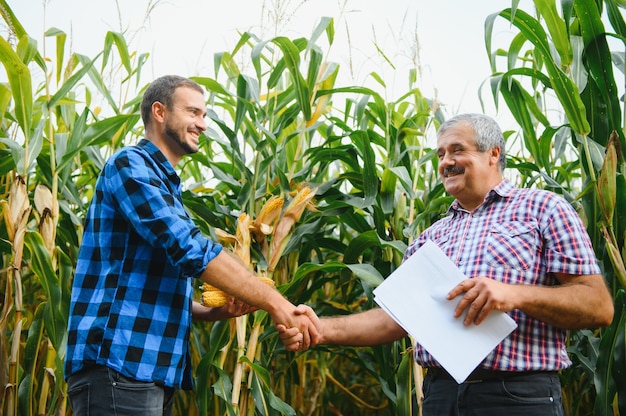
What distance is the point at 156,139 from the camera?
1924 millimetres

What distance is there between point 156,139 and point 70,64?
1.01 metres

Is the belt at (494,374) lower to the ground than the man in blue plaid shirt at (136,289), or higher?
lower

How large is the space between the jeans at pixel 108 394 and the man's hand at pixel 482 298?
33.8 inches

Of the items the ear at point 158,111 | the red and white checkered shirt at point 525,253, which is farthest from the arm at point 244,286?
the ear at point 158,111

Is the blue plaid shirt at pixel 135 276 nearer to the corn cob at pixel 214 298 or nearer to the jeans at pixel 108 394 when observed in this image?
the jeans at pixel 108 394

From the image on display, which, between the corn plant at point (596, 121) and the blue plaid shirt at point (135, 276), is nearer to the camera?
the blue plaid shirt at point (135, 276)

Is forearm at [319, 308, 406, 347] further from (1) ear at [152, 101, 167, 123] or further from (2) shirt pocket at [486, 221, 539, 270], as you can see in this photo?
(1) ear at [152, 101, 167, 123]

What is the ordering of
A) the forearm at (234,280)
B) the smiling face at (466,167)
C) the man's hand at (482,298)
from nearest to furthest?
the man's hand at (482,298) < the forearm at (234,280) < the smiling face at (466,167)

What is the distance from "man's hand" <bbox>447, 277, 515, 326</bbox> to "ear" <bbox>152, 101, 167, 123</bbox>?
3.47ft

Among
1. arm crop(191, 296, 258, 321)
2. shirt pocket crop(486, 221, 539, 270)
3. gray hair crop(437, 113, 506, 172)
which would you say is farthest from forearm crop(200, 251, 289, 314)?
gray hair crop(437, 113, 506, 172)

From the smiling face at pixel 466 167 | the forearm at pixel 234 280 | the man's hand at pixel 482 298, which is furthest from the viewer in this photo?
the smiling face at pixel 466 167

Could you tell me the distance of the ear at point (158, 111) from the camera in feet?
6.33

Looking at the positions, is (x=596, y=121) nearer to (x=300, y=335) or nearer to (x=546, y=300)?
(x=546, y=300)

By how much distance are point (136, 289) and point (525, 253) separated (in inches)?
42.2
